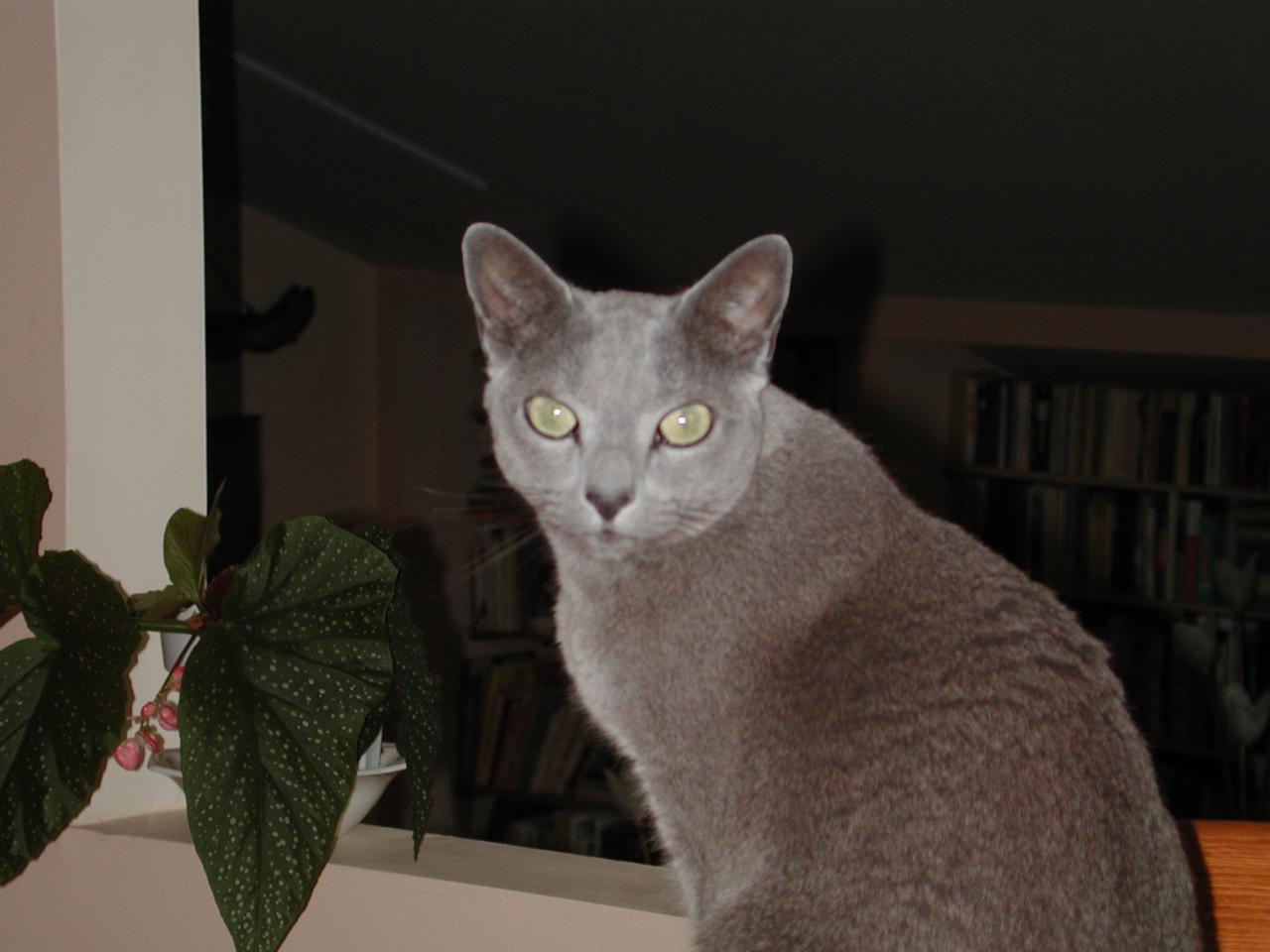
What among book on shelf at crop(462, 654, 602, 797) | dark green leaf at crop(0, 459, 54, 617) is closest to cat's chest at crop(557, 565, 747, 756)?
dark green leaf at crop(0, 459, 54, 617)

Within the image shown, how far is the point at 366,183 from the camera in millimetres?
3869

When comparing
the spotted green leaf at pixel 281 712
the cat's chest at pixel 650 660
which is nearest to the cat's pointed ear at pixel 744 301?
the cat's chest at pixel 650 660

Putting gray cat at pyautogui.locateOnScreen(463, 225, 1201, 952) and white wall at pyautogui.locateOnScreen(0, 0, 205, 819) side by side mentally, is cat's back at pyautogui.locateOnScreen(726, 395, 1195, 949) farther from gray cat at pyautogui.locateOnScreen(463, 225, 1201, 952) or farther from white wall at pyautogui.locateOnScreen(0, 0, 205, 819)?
white wall at pyautogui.locateOnScreen(0, 0, 205, 819)

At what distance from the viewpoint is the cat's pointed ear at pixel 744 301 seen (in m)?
1.04

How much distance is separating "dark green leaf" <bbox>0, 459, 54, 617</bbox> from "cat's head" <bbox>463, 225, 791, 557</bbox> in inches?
16.8

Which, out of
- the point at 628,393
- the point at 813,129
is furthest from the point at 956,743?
the point at 813,129

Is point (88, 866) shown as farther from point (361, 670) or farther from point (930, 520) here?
point (930, 520)

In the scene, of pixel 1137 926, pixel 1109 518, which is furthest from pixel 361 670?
pixel 1109 518

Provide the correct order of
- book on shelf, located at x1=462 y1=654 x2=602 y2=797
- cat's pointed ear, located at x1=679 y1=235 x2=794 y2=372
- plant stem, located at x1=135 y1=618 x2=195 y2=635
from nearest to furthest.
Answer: cat's pointed ear, located at x1=679 y1=235 x2=794 y2=372 → plant stem, located at x1=135 y1=618 x2=195 y2=635 → book on shelf, located at x1=462 y1=654 x2=602 y2=797

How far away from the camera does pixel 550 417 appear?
113 centimetres

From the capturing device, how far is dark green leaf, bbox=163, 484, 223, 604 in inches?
46.3

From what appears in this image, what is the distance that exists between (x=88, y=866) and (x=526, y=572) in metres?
3.29

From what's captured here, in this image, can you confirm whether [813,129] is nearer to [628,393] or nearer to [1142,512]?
[628,393]

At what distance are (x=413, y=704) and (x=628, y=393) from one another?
0.36 metres
